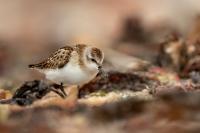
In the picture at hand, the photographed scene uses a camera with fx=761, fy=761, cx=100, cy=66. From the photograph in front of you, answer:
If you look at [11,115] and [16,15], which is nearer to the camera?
[11,115]

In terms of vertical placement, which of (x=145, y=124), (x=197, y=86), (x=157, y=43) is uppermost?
(x=157, y=43)

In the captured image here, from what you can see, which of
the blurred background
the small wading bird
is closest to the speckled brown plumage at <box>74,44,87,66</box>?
the small wading bird

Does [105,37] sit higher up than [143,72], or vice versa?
[105,37]

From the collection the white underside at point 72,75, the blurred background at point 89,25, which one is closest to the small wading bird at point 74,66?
the white underside at point 72,75

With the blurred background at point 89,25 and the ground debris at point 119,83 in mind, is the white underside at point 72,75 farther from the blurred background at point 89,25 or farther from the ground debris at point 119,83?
the blurred background at point 89,25

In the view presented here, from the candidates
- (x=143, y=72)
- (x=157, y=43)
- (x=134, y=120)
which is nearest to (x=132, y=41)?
(x=157, y=43)

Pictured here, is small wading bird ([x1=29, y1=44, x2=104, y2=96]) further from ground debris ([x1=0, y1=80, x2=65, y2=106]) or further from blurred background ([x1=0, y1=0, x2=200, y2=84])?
blurred background ([x1=0, y1=0, x2=200, y2=84])

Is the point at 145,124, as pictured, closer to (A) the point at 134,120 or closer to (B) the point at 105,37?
(A) the point at 134,120
